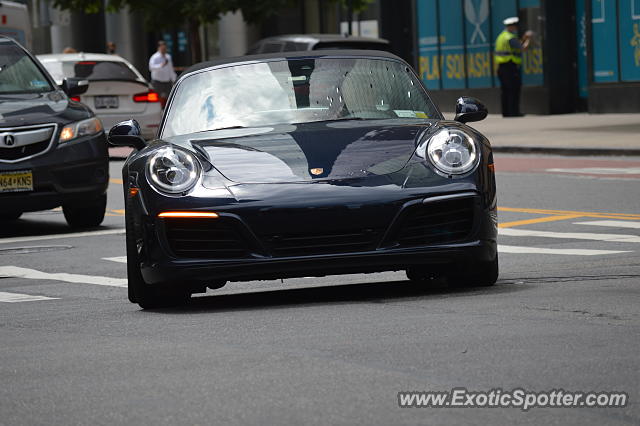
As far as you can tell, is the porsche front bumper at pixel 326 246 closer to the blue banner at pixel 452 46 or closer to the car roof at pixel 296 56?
the car roof at pixel 296 56

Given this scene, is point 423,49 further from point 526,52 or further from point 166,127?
point 166,127

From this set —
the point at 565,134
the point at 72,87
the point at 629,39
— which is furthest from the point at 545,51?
the point at 72,87

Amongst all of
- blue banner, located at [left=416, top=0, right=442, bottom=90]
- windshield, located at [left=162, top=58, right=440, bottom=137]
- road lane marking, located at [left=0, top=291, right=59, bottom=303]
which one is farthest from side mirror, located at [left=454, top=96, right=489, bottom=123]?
blue banner, located at [left=416, top=0, right=442, bottom=90]

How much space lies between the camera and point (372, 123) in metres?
9.09

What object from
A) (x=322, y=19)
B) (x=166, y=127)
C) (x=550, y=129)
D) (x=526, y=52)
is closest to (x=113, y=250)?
(x=166, y=127)

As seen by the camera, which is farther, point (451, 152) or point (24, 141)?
point (24, 141)

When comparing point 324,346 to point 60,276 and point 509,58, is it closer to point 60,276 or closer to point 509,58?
point 60,276

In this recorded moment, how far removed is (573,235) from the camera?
12398 millimetres

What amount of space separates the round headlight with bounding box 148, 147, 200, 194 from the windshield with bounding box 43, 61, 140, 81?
1769cm

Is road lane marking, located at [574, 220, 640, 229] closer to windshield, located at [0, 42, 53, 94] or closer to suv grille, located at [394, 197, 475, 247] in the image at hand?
suv grille, located at [394, 197, 475, 247]

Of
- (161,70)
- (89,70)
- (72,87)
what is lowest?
(161,70)

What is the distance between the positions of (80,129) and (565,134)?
13.5 meters

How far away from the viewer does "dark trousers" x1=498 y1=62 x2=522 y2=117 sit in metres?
34.1

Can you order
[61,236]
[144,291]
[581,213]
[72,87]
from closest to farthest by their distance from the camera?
[144,291], [581,213], [61,236], [72,87]
